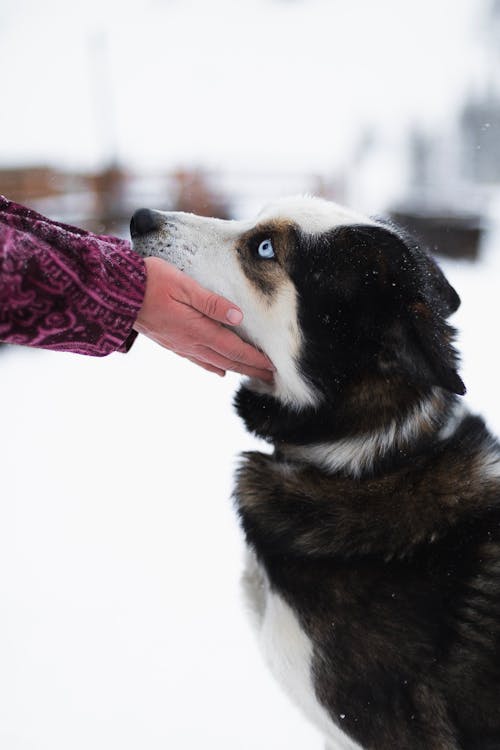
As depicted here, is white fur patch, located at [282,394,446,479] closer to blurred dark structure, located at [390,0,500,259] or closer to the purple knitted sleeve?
the purple knitted sleeve

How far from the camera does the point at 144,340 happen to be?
18.2ft

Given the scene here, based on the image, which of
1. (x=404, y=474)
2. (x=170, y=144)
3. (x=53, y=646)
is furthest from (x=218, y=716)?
(x=170, y=144)

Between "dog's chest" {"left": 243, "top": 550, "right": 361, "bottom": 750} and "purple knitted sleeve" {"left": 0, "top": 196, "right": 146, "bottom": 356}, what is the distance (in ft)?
2.36

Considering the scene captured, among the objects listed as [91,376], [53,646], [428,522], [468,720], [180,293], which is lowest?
[91,376]

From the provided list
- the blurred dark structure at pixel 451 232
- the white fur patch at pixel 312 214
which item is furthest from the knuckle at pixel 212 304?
the blurred dark structure at pixel 451 232

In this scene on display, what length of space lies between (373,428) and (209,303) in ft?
1.62

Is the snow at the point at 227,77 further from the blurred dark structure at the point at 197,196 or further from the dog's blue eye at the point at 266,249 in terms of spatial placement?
the dog's blue eye at the point at 266,249

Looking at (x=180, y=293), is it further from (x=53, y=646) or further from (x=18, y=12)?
(x=18, y=12)

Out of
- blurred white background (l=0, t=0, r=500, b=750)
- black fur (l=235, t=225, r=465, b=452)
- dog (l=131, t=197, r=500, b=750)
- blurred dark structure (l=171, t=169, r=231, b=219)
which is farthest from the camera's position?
blurred dark structure (l=171, t=169, r=231, b=219)

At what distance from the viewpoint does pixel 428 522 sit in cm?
136

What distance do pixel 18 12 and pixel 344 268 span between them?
1052 centimetres

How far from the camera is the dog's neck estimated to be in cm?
142

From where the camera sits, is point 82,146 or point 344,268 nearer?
point 344,268

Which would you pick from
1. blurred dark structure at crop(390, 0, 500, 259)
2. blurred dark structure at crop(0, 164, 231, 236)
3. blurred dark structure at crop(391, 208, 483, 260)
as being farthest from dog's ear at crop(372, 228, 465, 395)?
blurred dark structure at crop(390, 0, 500, 259)
